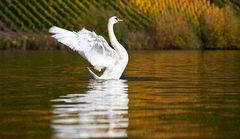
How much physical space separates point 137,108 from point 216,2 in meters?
82.9

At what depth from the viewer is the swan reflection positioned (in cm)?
1131

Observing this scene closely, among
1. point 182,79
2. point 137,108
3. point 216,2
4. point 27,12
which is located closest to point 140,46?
point 27,12

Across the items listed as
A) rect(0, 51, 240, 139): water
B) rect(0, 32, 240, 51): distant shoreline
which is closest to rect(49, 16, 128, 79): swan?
rect(0, 51, 240, 139): water

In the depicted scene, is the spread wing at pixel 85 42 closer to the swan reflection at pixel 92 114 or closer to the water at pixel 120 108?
the water at pixel 120 108

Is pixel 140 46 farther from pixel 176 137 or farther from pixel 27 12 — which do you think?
pixel 176 137

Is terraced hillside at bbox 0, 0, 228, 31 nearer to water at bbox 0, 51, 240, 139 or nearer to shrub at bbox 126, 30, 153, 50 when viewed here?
shrub at bbox 126, 30, 153, 50

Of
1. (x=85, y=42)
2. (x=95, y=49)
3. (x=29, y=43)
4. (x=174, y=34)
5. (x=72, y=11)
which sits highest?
(x=72, y=11)

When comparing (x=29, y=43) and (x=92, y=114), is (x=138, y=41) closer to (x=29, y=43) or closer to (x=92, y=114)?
(x=29, y=43)

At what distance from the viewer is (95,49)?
21625 millimetres

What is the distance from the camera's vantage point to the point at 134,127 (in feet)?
38.8

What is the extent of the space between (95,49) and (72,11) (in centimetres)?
6301

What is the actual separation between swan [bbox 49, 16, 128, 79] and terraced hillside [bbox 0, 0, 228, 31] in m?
54.5

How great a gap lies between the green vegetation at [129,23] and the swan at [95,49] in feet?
135

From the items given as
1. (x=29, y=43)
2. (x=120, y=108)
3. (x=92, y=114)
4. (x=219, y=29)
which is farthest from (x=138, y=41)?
(x=92, y=114)
